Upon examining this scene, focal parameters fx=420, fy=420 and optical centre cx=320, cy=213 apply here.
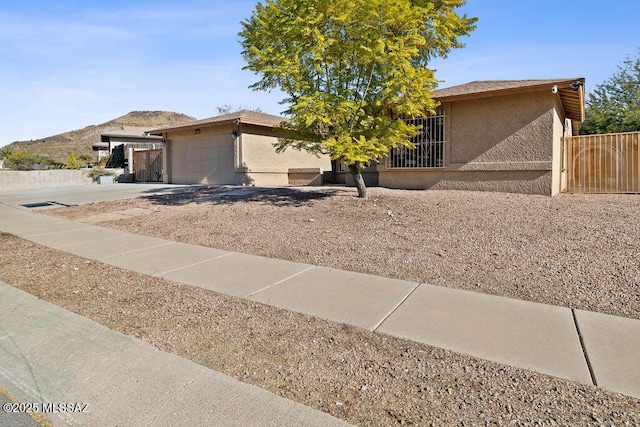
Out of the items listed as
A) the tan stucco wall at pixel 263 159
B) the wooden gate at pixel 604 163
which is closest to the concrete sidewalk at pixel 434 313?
the wooden gate at pixel 604 163

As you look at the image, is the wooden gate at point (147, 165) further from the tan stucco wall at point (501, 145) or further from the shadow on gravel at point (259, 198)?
the tan stucco wall at point (501, 145)

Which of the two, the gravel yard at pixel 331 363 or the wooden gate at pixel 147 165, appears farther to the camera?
the wooden gate at pixel 147 165

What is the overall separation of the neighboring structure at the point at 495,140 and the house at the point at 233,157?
609 centimetres

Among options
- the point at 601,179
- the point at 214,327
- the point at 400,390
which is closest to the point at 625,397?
the point at 400,390

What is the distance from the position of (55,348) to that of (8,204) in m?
14.7

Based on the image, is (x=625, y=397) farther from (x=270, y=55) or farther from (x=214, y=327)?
(x=270, y=55)

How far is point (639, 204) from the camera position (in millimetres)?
10023

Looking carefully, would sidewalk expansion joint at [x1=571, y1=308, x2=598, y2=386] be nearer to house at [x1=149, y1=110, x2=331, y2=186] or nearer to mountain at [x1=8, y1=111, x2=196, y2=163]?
house at [x1=149, y1=110, x2=331, y2=186]

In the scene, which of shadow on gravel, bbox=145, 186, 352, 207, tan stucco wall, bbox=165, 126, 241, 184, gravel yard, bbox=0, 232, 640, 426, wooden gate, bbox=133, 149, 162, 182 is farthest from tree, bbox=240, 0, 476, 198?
wooden gate, bbox=133, 149, 162, 182

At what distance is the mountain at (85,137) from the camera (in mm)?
63406

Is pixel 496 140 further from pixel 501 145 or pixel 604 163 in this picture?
pixel 604 163

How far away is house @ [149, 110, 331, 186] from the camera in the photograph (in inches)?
777

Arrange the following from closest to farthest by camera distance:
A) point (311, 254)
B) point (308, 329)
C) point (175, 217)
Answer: point (308, 329) → point (311, 254) → point (175, 217)

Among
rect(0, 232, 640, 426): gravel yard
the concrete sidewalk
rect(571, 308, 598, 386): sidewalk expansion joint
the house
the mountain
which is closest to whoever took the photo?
rect(0, 232, 640, 426): gravel yard
